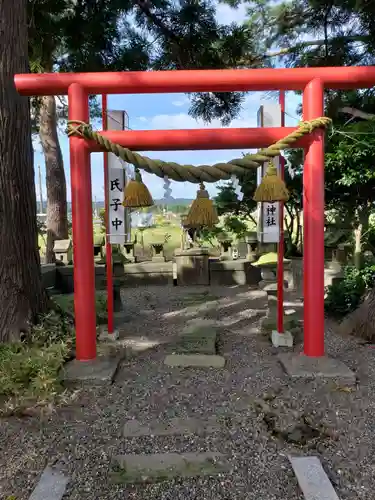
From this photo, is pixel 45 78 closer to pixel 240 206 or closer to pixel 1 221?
pixel 1 221

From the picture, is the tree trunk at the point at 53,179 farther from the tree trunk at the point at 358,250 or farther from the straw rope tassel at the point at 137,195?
the tree trunk at the point at 358,250

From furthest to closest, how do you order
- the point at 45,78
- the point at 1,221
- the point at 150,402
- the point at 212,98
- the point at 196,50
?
1. the point at 212,98
2. the point at 196,50
3. the point at 1,221
4. the point at 45,78
5. the point at 150,402

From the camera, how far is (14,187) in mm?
3586

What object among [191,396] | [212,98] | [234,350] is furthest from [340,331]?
[212,98]

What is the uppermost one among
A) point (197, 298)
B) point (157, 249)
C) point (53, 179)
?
point (53, 179)

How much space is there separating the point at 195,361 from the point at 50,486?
1798mm

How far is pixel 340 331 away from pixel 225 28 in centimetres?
468

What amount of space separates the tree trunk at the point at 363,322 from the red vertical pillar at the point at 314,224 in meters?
0.96

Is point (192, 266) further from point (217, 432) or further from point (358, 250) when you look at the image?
point (217, 432)

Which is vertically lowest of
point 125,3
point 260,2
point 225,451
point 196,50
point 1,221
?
point 225,451

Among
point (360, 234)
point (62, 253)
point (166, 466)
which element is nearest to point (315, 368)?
point (166, 466)

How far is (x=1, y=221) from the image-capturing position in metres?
3.51

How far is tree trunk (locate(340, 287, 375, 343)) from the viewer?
13.7 ft

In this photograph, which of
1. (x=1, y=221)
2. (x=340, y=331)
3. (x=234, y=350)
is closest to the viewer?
(x=1, y=221)
